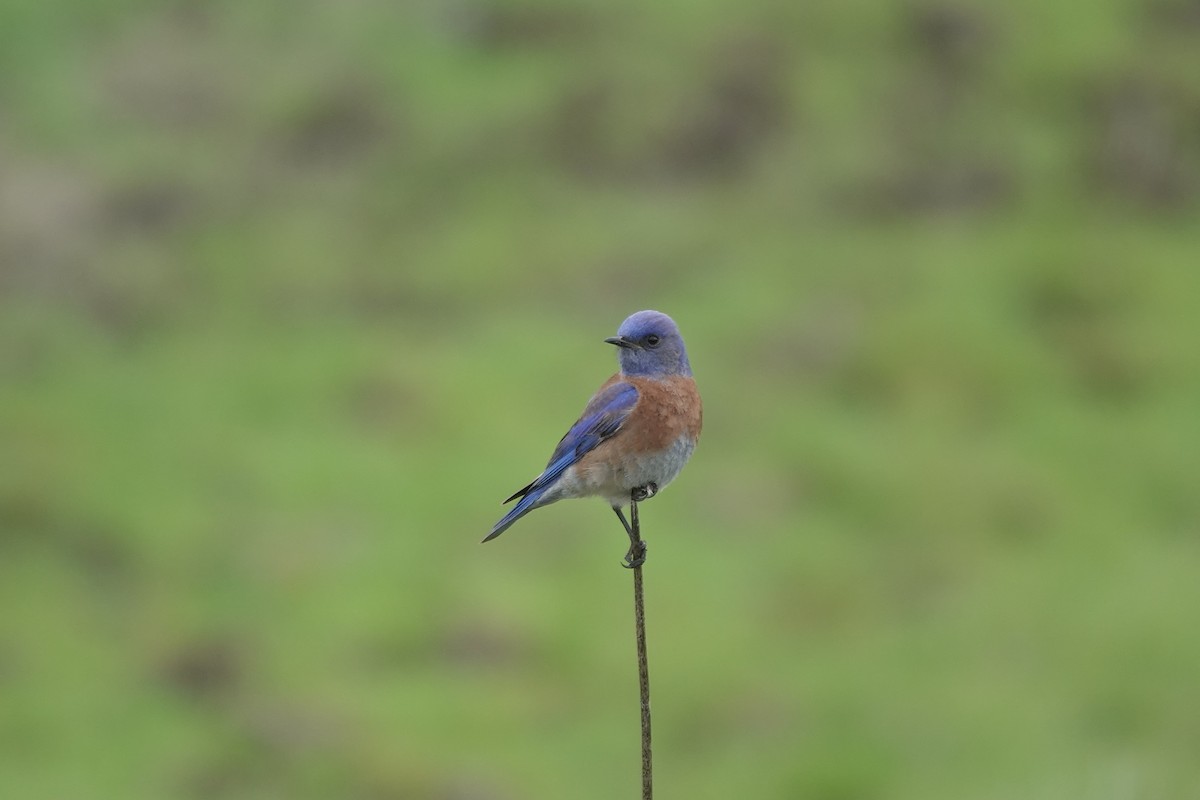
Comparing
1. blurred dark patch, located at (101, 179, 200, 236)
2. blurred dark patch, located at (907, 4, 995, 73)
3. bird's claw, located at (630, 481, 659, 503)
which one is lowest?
bird's claw, located at (630, 481, 659, 503)

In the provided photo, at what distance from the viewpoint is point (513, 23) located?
71.5 ft

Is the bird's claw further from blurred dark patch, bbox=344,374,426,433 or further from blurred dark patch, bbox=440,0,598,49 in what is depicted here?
blurred dark patch, bbox=440,0,598,49

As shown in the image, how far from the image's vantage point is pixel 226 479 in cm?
1709

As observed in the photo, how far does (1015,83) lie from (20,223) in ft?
47.3

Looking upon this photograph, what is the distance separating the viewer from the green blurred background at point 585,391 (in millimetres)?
14008

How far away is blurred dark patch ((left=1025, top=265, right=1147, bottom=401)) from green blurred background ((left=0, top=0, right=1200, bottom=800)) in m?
0.07

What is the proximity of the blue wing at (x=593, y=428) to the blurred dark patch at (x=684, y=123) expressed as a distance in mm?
15507

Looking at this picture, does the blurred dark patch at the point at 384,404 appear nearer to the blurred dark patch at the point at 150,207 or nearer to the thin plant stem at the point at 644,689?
the blurred dark patch at the point at 150,207

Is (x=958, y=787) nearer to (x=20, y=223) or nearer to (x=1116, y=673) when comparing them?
(x=1116, y=673)

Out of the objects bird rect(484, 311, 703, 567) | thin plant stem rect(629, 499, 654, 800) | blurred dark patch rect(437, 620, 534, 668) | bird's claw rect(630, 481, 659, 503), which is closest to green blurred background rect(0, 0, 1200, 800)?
blurred dark patch rect(437, 620, 534, 668)

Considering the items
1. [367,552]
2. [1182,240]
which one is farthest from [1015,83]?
[367,552]

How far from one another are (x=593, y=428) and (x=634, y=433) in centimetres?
18

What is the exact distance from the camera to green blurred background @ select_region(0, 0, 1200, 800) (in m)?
14.0

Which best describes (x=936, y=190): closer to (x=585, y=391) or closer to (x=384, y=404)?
(x=585, y=391)
